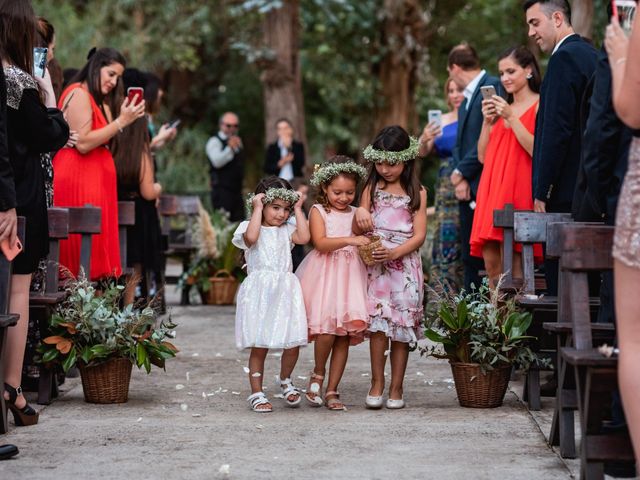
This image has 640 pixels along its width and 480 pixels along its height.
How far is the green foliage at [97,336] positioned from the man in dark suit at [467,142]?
286cm

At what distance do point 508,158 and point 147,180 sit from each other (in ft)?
10.6

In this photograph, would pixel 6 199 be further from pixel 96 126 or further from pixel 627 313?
pixel 627 313

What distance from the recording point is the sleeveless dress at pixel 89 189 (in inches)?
328

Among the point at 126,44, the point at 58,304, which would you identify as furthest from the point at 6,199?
the point at 126,44

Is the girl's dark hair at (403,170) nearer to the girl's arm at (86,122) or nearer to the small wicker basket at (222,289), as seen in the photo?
the girl's arm at (86,122)

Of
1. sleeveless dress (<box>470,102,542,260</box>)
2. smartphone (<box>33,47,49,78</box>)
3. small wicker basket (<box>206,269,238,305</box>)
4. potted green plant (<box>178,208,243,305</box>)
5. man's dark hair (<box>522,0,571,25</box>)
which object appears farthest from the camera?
small wicker basket (<box>206,269,238,305</box>)

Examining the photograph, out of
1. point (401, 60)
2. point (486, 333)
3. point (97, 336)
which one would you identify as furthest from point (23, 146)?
point (401, 60)

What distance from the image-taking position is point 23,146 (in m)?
6.45

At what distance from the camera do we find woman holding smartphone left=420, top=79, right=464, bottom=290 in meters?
10.1

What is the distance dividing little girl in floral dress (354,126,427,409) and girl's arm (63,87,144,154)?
6.84 ft

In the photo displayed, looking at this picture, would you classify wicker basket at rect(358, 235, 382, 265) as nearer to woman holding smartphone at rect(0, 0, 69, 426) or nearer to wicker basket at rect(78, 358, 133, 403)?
wicker basket at rect(78, 358, 133, 403)

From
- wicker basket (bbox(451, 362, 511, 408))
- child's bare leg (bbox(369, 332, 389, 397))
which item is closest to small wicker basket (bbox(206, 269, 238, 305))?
child's bare leg (bbox(369, 332, 389, 397))

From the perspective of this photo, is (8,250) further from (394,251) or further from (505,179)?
(505,179)

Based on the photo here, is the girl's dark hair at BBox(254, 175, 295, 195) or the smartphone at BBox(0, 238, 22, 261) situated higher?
the girl's dark hair at BBox(254, 175, 295, 195)
